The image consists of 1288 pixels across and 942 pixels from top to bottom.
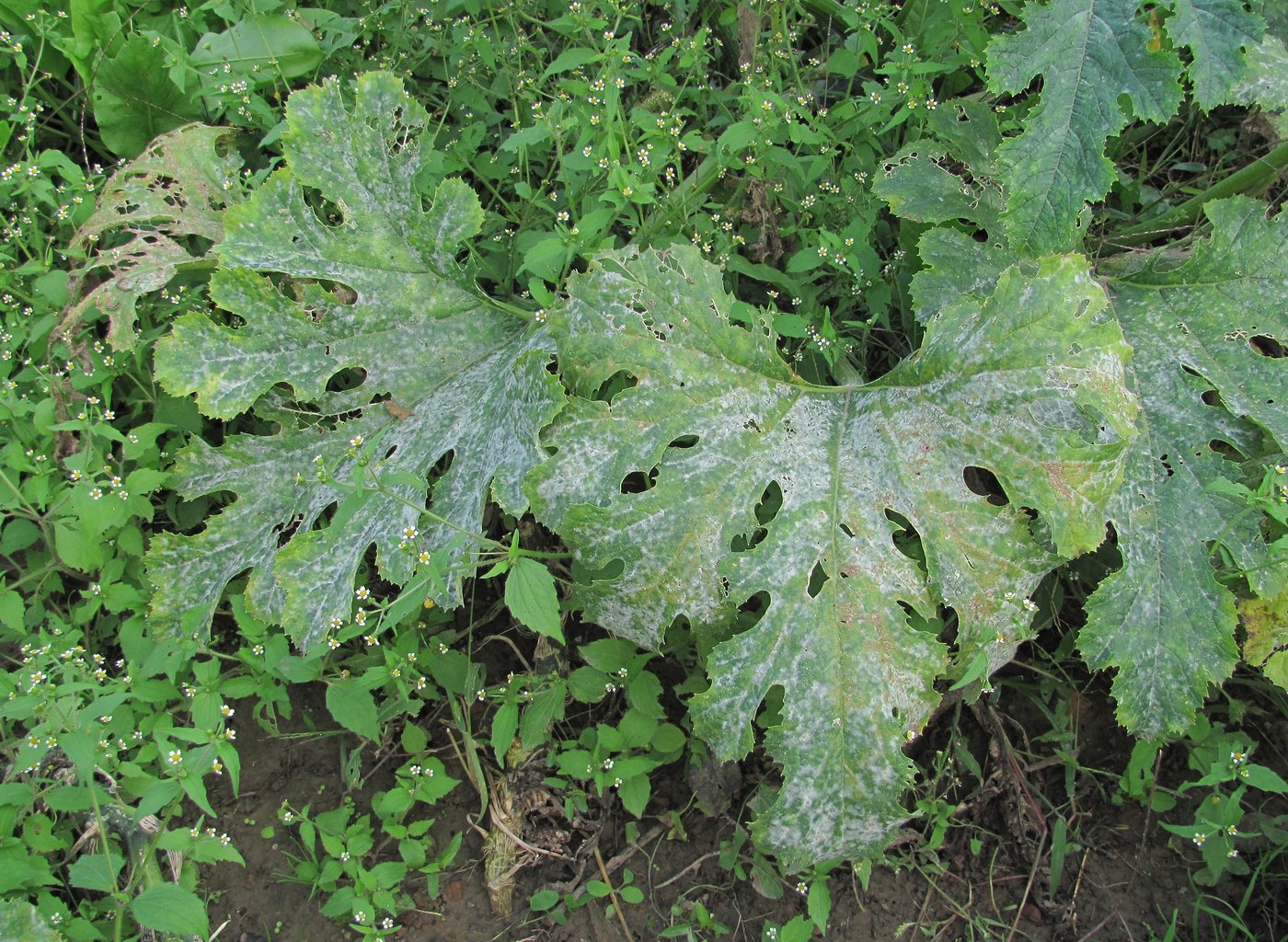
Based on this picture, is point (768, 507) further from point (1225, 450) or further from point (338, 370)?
point (1225, 450)

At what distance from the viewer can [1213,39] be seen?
2551 mm

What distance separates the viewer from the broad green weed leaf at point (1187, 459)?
2625mm

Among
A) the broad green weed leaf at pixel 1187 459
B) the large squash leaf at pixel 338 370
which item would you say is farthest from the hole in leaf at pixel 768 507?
the broad green weed leaf at pixel 1187 459

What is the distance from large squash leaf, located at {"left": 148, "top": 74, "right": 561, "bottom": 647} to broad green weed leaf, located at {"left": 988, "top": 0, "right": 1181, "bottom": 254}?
4.33 feet

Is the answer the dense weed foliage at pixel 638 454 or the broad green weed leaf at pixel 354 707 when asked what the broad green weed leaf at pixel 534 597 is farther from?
the broad green weed leaf at pixel 354 707

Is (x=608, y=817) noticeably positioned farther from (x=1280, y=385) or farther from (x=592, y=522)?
(x=1280, y=385)

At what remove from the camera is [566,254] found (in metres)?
3.02

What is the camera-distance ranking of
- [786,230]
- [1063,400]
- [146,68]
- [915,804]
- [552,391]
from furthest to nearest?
[146,68] < [786,230] < [915,804] < [552,391] < [1063,400]

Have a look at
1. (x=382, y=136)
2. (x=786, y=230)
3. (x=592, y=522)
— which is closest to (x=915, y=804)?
(x=592, y=522)

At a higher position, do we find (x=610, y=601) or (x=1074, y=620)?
(x=610, y=601)

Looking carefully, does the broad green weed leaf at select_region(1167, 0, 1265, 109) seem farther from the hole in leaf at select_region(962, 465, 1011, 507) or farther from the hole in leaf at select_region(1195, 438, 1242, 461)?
the hole in leaf at select_region(962, 465, 1011, 507)

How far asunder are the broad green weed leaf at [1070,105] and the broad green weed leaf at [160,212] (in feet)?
7.99

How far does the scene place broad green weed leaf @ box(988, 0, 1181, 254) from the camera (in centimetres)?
256

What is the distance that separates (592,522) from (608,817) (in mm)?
964
